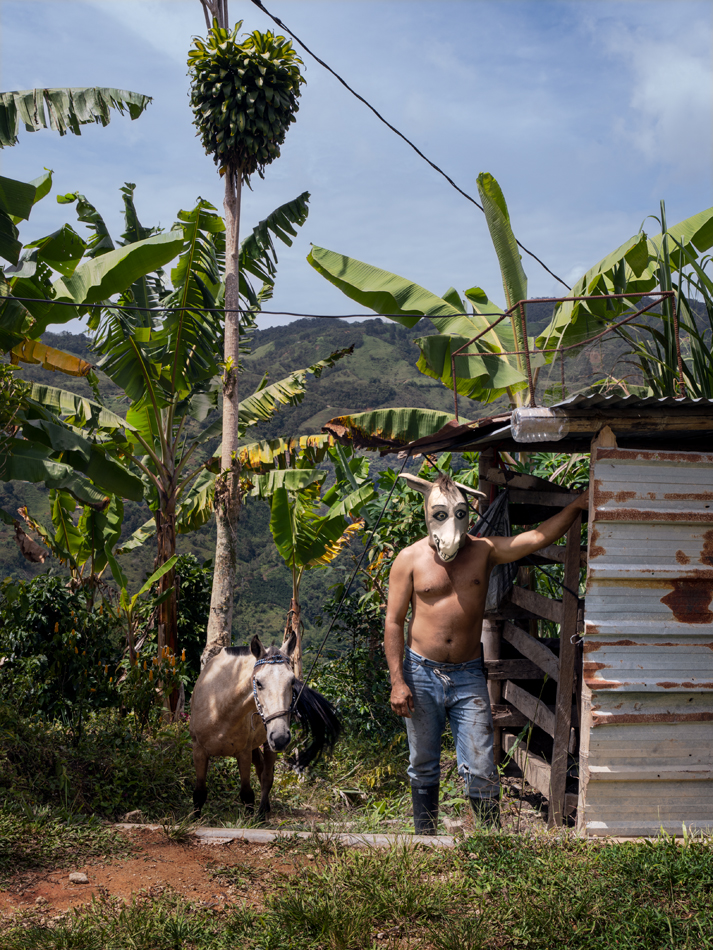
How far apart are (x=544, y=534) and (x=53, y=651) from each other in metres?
6.66

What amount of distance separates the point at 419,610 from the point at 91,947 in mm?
2364

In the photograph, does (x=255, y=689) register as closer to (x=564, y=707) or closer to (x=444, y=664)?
(x=444, y=664)

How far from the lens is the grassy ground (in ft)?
10.3

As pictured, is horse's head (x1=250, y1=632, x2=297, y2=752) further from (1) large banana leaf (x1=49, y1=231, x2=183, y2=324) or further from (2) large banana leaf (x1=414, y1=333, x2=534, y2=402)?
(1) large banana leaf (x1=49, y1=231, x2=183, y2=324)

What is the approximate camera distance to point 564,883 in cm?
345

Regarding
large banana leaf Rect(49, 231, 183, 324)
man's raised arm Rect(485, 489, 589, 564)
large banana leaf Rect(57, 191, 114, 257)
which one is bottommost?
man's raised arm Rect(485, 489, 589, 564)

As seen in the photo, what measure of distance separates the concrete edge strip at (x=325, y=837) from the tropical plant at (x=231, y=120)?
4.62 m

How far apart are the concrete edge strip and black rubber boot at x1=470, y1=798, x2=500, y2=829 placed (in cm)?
20

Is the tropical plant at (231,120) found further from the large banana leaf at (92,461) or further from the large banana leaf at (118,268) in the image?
the large banana leaf at (118,268)

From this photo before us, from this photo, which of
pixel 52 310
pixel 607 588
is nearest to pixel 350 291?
pixel 52 310

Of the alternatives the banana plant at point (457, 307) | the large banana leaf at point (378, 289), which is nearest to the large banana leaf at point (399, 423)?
the banana plant at point (457, 307)

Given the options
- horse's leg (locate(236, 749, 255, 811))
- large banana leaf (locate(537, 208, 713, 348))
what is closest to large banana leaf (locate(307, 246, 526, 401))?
large banana leaf (locate(537, 208, 713, 348))

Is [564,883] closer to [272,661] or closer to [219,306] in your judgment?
[272,661]

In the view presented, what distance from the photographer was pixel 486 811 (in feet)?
13.8
